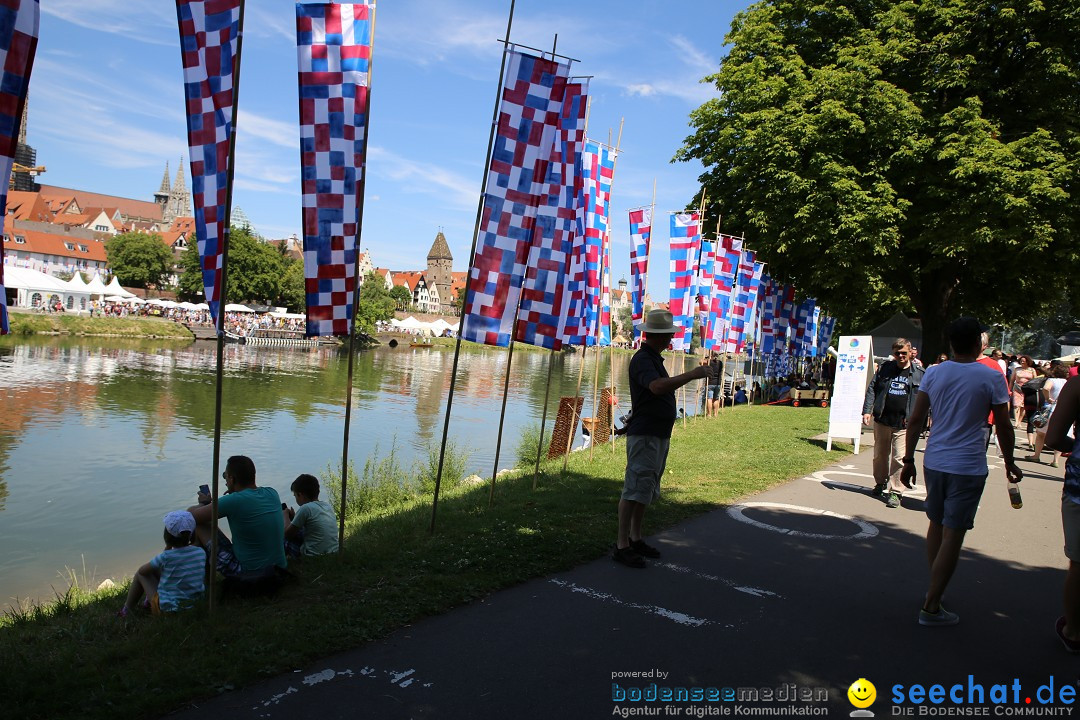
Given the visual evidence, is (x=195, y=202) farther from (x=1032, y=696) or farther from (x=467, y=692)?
(x=1032, y=696)

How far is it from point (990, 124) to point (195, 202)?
22726mm

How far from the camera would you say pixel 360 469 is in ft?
54.6

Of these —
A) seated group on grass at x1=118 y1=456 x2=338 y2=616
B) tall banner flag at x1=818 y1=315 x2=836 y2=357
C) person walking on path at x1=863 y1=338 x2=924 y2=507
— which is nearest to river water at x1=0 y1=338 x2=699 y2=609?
seated group on grass at x1=118 y1=456 x2=338 y2=616

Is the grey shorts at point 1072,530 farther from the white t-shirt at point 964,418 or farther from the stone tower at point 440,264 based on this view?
the stone tower at point 440,264

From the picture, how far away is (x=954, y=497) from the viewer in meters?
5.18

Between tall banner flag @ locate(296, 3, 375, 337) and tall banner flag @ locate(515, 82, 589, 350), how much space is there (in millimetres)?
3449

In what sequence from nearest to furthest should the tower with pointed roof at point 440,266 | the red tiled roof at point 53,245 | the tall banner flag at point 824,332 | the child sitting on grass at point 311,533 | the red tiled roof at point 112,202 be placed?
1. the child sitting on grass at point 311,533
2. the tall banner flag at point 824,332
3. the red tiled roof at point 53,245
4. the red tiled roof at point 112,202
5. the tower with pointed roof at point 440,266

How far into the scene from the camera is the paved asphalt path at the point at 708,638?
156 inches

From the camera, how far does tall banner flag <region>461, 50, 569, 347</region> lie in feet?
26.3

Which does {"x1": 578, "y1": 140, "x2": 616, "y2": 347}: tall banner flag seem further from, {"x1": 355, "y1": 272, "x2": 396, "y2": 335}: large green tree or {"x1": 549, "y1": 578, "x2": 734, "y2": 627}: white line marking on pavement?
{"x1": 355, "y1": 272, "x2": 396, "y2": 335}: large green tree

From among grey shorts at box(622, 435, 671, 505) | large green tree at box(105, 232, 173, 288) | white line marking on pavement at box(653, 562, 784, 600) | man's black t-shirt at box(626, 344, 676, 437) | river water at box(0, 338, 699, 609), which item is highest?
large green tree at box(105, 232, 173, 288)

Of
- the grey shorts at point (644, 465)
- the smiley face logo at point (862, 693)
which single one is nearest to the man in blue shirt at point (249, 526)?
the grey shorts at point (644, 465)

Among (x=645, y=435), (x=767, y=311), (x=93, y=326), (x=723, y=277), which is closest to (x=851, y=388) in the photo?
(x=723, y=277)

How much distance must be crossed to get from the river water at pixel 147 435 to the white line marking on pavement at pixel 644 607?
13.6 feet
